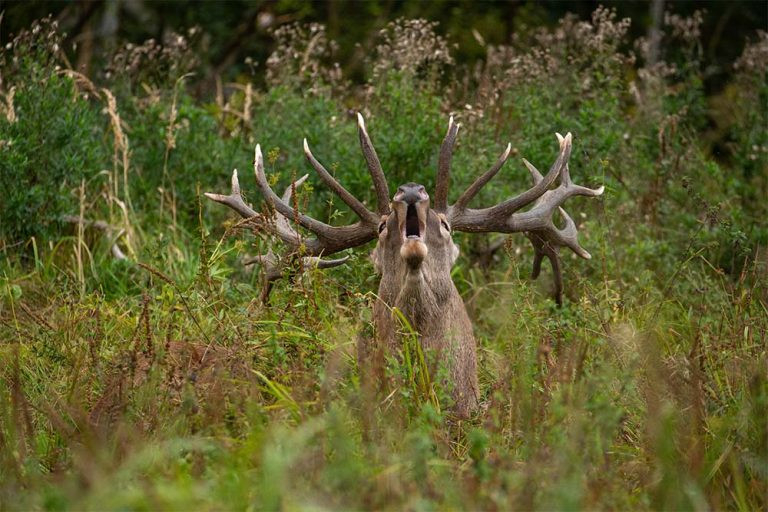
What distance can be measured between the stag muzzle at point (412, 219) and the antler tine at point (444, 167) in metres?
0.38

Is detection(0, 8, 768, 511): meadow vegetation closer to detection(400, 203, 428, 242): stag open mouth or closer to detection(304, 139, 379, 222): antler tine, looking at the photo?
detection(304, 139, 379, 222): antler tine

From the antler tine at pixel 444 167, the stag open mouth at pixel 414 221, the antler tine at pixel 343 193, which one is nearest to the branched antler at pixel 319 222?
the antler tine at pixel 343 193

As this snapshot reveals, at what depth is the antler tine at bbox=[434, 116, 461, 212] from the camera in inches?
235

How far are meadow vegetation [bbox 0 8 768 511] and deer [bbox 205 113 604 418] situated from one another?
14cm

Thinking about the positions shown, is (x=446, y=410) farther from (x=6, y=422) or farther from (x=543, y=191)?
(x=6, y=422)

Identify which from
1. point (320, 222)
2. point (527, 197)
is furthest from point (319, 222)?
point (527, 197)

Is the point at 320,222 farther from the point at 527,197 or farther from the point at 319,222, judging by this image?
the point at 527,197

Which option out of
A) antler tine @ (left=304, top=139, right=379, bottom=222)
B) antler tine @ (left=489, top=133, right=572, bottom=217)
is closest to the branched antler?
antler tine @ (left=304, top=139, right=379, bottom=222)

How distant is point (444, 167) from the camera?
19.6 feet

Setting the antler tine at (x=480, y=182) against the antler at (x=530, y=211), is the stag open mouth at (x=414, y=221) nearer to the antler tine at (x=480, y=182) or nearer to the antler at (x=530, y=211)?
the antler at (x=530, y=211)

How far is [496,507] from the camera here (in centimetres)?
388

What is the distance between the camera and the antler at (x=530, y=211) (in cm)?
612

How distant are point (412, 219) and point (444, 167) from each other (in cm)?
45

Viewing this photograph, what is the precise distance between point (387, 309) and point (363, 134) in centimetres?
96
